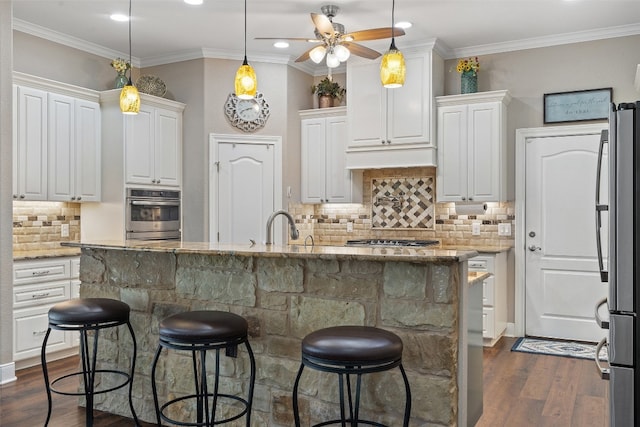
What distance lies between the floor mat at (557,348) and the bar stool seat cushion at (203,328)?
3249 mm

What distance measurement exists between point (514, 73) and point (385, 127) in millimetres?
1406

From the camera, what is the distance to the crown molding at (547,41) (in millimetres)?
4891

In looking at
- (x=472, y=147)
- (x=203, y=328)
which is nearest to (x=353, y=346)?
(x=203, y=328)

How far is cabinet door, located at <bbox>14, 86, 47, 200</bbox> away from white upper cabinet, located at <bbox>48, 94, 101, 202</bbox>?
0.07 m

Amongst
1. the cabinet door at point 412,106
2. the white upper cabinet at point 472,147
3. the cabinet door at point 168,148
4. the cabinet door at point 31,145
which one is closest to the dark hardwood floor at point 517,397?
the cabinet door at point 31,145

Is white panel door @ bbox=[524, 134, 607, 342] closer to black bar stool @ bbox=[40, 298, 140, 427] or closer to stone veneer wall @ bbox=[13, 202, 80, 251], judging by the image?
black bar stool @ bbox=[40, 298, 140, 427]

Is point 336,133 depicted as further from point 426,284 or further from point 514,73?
point 426,284

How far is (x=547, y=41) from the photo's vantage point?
5.17 metres

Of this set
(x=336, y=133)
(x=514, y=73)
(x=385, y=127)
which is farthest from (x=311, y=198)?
(x=514, y=73)

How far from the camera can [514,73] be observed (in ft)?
17.5

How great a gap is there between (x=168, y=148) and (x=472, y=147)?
10.2ft

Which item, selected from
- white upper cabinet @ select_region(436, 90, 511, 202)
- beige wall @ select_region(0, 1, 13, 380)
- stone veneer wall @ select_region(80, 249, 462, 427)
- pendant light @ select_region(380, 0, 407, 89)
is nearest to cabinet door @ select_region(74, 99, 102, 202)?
beige wall @ select_region(0, 1, 13, 380)

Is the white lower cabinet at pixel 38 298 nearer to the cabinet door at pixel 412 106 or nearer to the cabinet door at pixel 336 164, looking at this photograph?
the cabinet door at pixel 336 164

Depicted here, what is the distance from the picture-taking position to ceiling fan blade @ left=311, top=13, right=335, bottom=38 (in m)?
3.69
